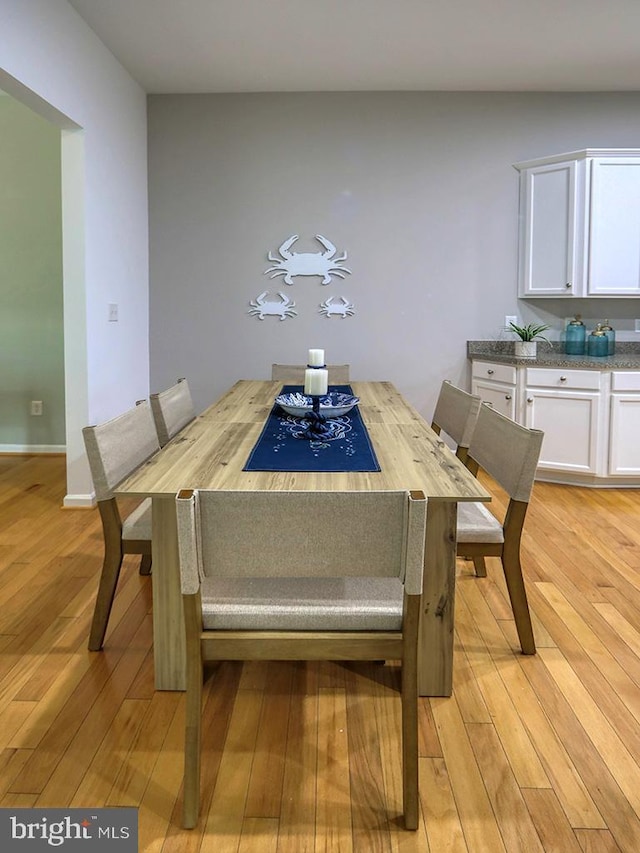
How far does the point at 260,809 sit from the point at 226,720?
0.36 metres

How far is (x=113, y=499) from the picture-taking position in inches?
82.7

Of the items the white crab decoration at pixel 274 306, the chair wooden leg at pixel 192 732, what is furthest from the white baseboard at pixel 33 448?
the chair wooden leg at pixel 192 732

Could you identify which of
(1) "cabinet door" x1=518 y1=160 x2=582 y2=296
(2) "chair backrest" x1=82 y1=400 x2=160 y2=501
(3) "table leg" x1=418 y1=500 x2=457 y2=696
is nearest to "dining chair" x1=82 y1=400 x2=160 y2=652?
(2) "chair backrest" x1=82 y1=400 x2=160 y2=501

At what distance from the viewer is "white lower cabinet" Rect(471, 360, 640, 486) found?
13.5ft

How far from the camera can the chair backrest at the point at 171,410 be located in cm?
265

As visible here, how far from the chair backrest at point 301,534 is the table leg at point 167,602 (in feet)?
1.75

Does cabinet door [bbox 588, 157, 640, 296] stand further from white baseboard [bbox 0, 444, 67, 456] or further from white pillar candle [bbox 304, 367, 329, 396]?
white baseboard [bbox 0, 444, 67, 456]

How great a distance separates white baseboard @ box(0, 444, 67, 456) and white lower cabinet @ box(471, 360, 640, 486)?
3.03 meters

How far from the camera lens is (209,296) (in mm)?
4852

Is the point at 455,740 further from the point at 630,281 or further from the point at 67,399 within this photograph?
the point at 630,281

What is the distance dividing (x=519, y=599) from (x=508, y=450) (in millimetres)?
463

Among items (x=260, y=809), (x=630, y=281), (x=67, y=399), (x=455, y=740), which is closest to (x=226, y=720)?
(x=260, y=809)

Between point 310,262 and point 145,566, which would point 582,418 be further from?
point 145,566

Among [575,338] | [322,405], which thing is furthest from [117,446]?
[575,338]
